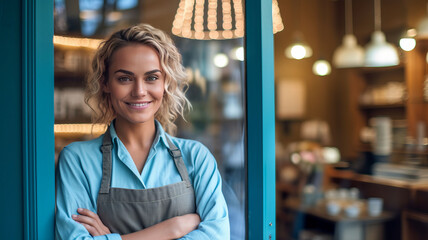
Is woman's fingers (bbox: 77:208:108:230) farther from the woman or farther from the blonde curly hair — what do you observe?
the blonde curly hair

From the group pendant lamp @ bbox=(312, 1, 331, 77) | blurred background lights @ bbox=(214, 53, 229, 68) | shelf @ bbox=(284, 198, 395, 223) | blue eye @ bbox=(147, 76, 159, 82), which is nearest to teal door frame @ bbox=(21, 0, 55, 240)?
blue eye @ bbox=(147, 76, 159, 82)

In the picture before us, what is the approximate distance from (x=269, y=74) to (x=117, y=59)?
0.61 meters

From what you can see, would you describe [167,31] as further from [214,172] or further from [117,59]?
[214,172]

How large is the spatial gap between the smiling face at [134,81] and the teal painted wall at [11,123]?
0.34 meters

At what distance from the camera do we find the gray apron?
139 centimetres

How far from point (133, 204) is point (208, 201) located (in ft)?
0.92

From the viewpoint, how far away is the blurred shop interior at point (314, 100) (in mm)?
1468

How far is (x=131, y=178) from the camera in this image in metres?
1.42

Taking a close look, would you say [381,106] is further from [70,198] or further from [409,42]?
[70,198]

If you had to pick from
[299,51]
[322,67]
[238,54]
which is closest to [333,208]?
[299,51]

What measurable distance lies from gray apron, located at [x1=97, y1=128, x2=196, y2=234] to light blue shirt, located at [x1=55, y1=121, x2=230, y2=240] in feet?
0.06

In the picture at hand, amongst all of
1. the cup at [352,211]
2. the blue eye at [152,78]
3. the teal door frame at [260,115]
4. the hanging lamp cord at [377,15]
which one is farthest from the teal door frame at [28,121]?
the hanging lamp cord at [377,15]

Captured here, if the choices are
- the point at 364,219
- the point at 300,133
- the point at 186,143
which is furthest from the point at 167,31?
the point at 300,133

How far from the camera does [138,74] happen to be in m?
1.42
